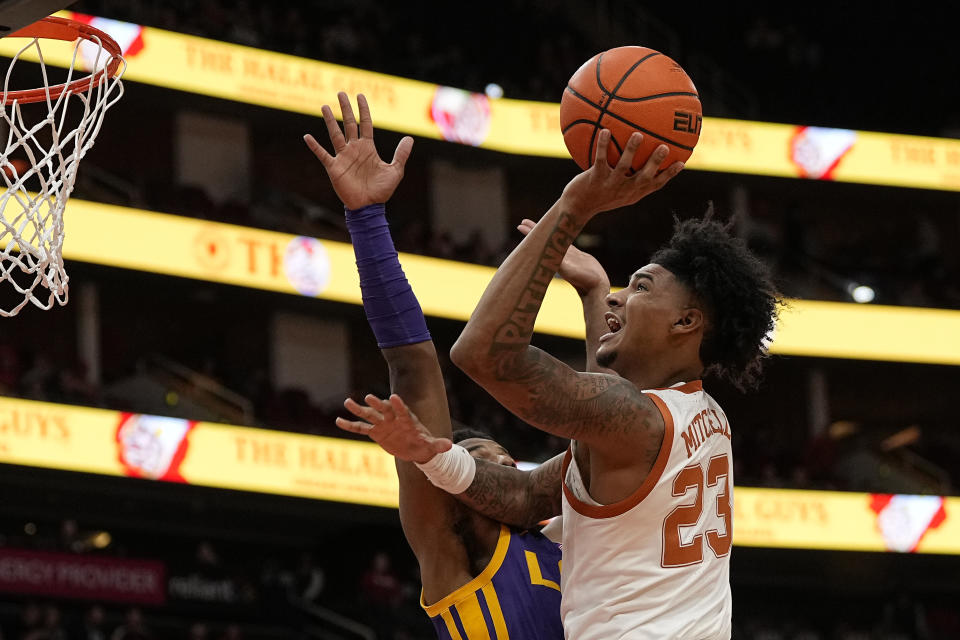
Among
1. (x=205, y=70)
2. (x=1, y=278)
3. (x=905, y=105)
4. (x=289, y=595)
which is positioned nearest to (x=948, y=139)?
(x=905, y=105)

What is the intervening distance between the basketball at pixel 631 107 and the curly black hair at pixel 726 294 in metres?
0.29

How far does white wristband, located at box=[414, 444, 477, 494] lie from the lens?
4.01 meters

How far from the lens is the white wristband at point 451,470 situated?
13.2 feet

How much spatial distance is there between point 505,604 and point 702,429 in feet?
2.97

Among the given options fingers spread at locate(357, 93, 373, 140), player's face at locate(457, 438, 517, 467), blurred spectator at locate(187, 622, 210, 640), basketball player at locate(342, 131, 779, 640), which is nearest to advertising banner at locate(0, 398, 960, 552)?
blurred spectator at locate(187, 622, 210, 640)

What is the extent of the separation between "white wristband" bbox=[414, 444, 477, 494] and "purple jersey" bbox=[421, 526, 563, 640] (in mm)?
321

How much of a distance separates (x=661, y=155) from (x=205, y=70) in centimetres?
1774

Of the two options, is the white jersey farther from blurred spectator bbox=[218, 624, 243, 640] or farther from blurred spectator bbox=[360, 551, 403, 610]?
blurred spectator bbox=[360, 551, 403, 610]

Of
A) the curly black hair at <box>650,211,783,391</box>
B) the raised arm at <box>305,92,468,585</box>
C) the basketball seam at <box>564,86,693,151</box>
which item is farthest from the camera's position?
the raised arm at <box>305,92,468,585</box>

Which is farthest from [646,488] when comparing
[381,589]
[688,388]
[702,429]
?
[381,589]

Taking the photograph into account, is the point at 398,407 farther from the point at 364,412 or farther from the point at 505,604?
the point at 505,604

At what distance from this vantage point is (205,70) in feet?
67.5

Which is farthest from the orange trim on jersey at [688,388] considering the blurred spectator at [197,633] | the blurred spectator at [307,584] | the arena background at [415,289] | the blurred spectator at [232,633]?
the blurred spectator at [307,584]

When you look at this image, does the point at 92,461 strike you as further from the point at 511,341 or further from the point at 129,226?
the point at 511,341
